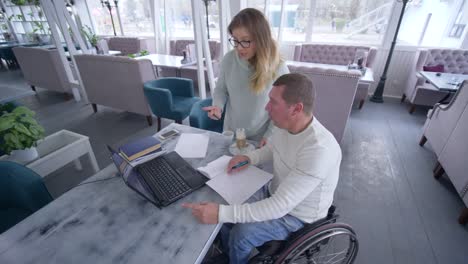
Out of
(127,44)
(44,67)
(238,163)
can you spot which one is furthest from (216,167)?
(127,44)

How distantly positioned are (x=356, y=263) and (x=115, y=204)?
5.01 ft

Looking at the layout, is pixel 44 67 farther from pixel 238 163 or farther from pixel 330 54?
pixel 330 54

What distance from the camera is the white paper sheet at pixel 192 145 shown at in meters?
1.20

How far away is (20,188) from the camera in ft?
3.55

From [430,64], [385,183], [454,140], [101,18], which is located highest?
[101,18]

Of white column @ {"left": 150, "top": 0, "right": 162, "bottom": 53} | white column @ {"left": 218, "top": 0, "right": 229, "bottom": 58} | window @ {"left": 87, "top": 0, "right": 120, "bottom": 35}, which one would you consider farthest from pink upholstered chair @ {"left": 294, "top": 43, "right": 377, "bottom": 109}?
window @ {"left": 87, "top": 0, "right": 120, "bottom": 35}

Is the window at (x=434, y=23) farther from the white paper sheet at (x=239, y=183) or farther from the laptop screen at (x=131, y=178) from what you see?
the laptop screen at (x=131, y=178)

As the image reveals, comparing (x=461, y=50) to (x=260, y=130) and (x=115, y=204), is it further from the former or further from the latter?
(x=115, y=204)

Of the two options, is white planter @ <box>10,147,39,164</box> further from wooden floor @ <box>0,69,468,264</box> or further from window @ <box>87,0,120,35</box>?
window @ <box>87,0,120,35</box>

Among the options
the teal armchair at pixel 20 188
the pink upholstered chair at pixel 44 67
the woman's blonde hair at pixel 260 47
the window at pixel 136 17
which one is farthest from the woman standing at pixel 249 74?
the window at pixel 136 17

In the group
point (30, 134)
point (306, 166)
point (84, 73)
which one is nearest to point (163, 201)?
point (306, 166)

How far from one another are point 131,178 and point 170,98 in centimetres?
185

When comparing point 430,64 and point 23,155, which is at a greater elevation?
point 430,64

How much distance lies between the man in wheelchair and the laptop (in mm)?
115
